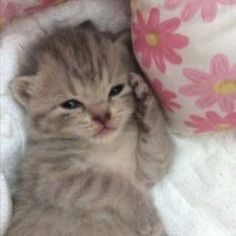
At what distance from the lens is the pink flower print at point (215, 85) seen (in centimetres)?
127

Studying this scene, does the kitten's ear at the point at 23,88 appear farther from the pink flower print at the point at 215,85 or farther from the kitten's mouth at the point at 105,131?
the pink flower print at the point at 215,85

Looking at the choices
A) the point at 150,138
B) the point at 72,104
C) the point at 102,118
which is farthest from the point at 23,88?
the point at 150,138

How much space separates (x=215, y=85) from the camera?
1.30 m

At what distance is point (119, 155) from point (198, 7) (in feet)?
1.72

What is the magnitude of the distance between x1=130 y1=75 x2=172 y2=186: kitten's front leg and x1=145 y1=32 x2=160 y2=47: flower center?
0.12m

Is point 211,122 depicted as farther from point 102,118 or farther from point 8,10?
point 8,10

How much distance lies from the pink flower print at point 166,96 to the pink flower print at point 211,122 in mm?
59

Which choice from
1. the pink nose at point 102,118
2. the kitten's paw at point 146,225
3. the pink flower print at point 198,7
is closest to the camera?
the pink flower print at point 198,7

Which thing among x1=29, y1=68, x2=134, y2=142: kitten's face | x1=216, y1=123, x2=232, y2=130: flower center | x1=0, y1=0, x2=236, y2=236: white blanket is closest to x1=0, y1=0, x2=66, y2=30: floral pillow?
x1=0, y1=0, x2=236, y2=236: white blanket

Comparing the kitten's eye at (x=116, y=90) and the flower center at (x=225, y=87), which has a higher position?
the flower center at (x=225, y=87)

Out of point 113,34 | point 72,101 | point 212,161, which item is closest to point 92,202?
point 72,101

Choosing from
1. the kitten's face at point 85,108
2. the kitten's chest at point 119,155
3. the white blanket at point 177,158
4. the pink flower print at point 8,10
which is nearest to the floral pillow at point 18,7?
the pink flower print at point 8,10

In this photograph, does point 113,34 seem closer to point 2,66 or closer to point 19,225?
point 2,66

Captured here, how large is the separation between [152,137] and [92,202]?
10.2 inches
